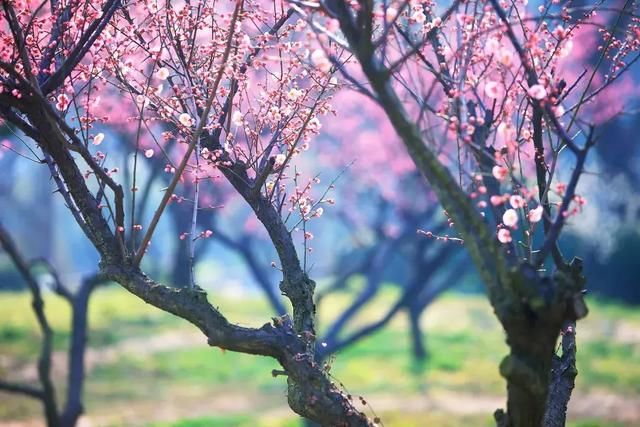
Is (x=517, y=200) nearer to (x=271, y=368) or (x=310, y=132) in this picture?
(x=310, y=132)

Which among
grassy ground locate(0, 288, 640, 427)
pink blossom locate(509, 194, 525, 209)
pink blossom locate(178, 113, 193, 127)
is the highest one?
grassy ground locate(0, 288, 640, 427)

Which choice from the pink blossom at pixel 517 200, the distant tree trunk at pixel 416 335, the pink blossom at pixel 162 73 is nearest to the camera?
the pink blossom at pixel 517 200

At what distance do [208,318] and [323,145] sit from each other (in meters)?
15.5

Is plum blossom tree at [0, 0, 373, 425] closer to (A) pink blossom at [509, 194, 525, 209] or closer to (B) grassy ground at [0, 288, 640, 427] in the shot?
(A) pink blossom at [509, 194, 525, 209]

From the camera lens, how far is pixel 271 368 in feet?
50.8

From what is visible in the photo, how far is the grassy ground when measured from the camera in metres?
12.2

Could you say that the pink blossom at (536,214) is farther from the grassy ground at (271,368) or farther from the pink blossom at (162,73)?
the grassy ground at (271,368)

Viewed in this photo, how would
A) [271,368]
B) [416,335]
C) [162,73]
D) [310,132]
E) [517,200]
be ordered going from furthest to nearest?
[416,335]
[271,368]
[310,132]
[162,73]
[517,200]

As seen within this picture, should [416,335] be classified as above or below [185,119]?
above

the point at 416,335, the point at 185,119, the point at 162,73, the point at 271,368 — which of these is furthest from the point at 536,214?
the point at 416,335

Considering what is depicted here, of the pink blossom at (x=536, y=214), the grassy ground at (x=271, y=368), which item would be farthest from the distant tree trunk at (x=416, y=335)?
the pink blossom at (x=536, y=214)

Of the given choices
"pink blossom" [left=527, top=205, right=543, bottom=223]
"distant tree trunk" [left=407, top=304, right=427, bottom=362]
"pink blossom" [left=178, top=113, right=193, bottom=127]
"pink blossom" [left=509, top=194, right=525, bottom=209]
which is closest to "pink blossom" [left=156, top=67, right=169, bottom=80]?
"pink blossom" [left=178, top=113, right=193, bottom=127]

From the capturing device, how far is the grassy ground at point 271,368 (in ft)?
40.0

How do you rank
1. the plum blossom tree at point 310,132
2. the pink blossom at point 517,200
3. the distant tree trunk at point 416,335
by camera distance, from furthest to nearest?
the distant tree trunk at point 416,335
the pink blossom at point 517,200
the plum blossom tree at point 310,132
